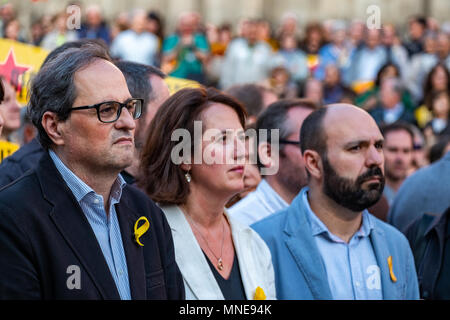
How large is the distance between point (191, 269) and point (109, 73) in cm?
112

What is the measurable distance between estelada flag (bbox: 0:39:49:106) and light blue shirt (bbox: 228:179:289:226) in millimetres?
2498

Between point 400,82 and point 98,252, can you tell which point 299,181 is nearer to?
point 98,252

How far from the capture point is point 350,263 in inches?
175

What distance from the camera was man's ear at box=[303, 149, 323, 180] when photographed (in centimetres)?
470

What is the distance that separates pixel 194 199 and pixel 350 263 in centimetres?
96

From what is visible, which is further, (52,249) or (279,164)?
(279,164)

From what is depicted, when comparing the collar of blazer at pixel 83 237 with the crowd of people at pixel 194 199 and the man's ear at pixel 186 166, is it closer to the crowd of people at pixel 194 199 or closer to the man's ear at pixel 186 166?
the crowd of people at pixel 194 199

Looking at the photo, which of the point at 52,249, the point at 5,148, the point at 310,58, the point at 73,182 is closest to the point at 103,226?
the point at 73,182

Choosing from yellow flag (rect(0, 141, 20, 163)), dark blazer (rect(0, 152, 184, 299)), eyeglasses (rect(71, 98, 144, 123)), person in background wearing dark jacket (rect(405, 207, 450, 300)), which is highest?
eyeglasses (rect(71, 98, 144, 123))

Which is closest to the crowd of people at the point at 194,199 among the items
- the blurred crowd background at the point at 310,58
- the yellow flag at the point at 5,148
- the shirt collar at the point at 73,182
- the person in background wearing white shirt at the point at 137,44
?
the shirt collar at the point at 73,182

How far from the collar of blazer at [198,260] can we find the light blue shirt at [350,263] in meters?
0.50

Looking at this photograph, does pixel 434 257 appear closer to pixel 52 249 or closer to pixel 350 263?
pixel 350 263

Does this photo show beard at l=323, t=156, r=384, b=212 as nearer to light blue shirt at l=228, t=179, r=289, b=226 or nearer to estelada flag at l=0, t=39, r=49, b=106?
light blue shirt at l=228, t=179, r=289, b=226

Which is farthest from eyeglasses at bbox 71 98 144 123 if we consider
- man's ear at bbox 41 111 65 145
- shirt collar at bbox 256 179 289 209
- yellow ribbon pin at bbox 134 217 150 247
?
shirt collar at bbox 256 179 289 209
